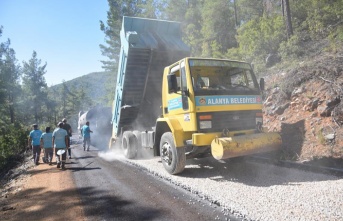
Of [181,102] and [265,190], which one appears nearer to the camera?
[265,190]

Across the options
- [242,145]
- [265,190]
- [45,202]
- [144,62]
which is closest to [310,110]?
[242,145]

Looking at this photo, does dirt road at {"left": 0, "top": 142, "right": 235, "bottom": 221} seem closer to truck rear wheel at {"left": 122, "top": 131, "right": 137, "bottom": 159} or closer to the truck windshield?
truck rear wheel at {"left": 122, "top": 131, "right": 137, "bottom": 159}

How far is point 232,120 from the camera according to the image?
5.03m

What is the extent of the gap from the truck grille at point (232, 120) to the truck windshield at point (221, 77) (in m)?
0.46

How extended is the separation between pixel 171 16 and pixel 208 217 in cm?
3114

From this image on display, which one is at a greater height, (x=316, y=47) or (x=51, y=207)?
(x=316, y=47)

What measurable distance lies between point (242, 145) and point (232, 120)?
2.25ft

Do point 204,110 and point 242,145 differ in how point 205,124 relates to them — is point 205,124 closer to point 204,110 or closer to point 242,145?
point 204,110

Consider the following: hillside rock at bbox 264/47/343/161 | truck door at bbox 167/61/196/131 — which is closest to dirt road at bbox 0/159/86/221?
truck door at bbox 167/61/196/131

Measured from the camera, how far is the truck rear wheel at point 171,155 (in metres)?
5.11

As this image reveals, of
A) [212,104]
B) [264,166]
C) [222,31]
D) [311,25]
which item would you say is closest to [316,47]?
[311,25]

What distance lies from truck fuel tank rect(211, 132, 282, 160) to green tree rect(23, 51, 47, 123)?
41901mm

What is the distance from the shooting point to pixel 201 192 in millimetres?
4023

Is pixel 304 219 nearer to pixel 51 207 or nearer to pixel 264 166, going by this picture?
pixel 264 166
